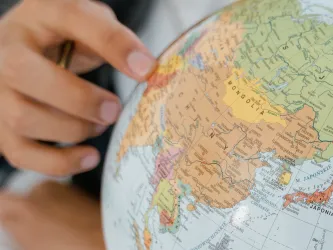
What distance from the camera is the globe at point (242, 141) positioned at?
1.26 ft

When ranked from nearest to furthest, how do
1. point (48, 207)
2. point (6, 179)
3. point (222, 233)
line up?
point (222, 233), point (48, 207), point (6, 179)

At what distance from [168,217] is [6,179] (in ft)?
2.67

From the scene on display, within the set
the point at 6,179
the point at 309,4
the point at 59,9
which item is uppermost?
the point at 309,4

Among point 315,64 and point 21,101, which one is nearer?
point 315,64

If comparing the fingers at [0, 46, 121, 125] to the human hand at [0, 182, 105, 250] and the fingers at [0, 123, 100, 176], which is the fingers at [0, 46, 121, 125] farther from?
the human hand at [0, 182, 105, 250]

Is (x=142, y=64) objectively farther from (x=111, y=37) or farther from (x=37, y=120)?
(x=37, y=120)

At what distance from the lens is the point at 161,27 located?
123cm

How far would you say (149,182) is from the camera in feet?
1.52

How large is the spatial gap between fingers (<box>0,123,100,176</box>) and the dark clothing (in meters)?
0.24

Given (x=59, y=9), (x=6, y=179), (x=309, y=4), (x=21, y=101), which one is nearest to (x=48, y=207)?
(x=6, y=179)

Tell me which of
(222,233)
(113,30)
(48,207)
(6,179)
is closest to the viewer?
(222,233)

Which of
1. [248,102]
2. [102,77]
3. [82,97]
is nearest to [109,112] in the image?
[82,97]

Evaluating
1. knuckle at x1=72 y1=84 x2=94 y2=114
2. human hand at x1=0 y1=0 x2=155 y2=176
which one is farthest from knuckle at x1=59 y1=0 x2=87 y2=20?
knuckle at x1=72 y1=84 x2=94 y2=114

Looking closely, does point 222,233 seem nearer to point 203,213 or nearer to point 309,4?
point 203,213
